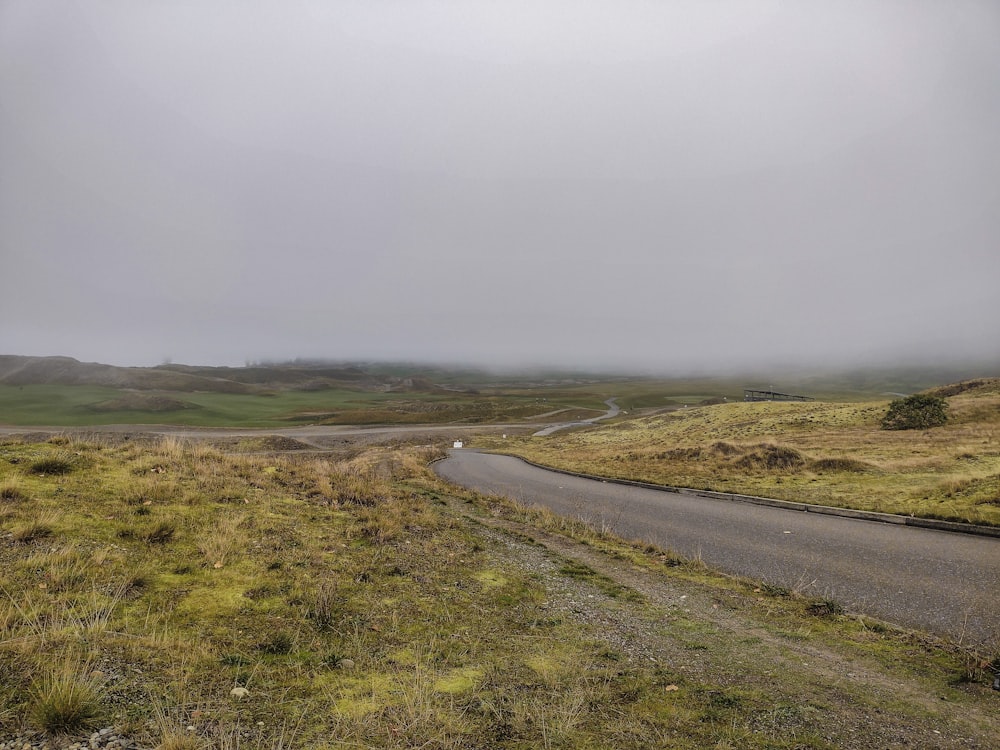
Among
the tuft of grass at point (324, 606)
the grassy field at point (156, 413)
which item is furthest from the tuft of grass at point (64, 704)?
the grassy field at point (156, 413)

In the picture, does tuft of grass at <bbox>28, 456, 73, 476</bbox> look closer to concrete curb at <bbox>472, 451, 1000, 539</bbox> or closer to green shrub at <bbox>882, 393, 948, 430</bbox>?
concrete curb at <bbox>472, 451, 1000, 539</bbox>

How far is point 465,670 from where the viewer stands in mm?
5414

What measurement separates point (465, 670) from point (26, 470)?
39.6ft

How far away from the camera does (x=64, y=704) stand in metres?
3.46

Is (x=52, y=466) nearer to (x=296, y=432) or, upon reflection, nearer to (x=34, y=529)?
(x=34, y=529)

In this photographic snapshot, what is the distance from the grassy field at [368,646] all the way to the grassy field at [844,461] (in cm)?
1256

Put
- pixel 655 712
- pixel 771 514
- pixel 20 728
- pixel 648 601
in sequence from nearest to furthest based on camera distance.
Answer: pixel 20 728 → pixel 655 712 → pixel 648 601 → pixel 771 514

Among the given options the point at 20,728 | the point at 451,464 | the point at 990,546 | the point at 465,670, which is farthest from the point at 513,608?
the point at 451,464

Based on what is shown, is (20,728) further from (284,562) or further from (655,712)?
(655,712)

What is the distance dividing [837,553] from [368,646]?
40.9ft

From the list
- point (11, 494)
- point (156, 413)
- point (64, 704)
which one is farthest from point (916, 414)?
point (156, 413)

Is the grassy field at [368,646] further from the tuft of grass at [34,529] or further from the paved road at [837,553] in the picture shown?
the paved road at [837,553]

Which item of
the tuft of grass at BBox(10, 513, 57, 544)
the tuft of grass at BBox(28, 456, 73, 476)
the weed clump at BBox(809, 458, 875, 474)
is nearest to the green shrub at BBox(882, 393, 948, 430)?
the weed clump at BBox(809, 458, 875, 474)

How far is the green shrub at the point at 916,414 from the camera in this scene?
130 ft
